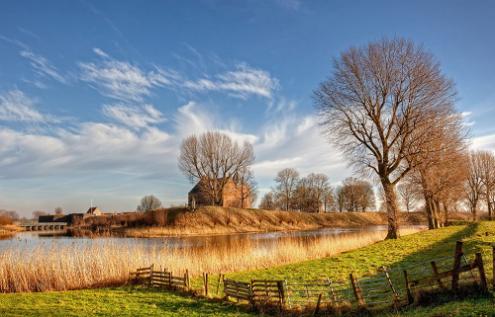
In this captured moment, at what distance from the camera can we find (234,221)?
2189 inches

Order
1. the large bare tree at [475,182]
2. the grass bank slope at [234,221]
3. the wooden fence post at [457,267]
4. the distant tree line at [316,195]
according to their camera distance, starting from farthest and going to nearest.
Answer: the distant tree line at [316,195] < the large bare tree at [475,182] < the grass bank slope at [234,221] < the wooden fence post at [457,267]

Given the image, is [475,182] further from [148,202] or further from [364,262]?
[148,202]

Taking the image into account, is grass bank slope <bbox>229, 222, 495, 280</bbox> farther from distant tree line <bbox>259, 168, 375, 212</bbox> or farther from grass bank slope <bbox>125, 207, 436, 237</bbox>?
distant tree line <bbox>259, 168, 375, 212</bbox>

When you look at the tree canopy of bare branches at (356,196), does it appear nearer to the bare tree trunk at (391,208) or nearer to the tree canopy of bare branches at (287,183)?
the tree canopy of bare branches at (287,183)

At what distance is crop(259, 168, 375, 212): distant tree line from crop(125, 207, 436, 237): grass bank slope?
58.9 ft

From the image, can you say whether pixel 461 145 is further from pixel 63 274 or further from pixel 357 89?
pixel 63 274

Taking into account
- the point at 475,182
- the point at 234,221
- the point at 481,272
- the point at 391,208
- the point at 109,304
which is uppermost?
the point at 475,182

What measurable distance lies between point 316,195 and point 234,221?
143ft

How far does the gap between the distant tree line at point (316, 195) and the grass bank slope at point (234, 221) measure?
1795cm

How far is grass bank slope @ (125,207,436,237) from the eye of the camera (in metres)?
48.8

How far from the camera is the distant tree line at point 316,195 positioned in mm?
93750

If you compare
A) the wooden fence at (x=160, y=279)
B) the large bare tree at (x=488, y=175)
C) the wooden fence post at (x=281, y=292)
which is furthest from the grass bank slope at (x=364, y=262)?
the large bare tree at (x=488, y=175)

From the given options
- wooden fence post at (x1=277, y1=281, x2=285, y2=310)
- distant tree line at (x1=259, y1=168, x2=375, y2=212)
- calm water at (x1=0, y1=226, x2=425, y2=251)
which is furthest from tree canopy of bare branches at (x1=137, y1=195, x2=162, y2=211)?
wooden fence post at (x1=277, y1=281, x2=285, y2=310)

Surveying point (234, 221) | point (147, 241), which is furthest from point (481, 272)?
point (234, 221)
